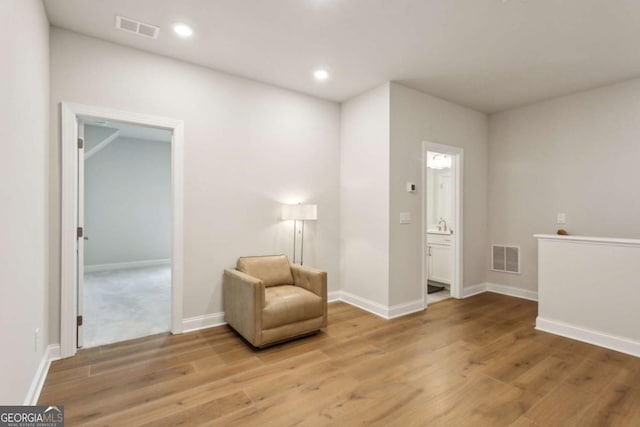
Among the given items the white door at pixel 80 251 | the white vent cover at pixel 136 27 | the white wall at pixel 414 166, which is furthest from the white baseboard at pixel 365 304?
the white vent cover at pixel 136 27

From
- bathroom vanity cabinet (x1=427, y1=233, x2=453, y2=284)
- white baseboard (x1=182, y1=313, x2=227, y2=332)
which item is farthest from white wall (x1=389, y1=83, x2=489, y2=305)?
white baseboard (x1=182, y1=313, x2=227, y2=332)

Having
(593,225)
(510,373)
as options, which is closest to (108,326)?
(510,373)

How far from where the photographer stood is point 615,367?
2.66m

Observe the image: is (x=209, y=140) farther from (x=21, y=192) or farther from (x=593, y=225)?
(x=593, y=225)

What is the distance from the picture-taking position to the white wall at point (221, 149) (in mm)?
2900

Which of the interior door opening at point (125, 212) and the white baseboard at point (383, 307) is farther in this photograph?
the interior door opening at point (125, 212)

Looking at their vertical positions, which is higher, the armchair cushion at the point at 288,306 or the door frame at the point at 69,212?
the door frame at the point at 69,212

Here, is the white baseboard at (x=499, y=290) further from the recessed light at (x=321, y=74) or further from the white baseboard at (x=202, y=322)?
the recessed light at (x=321, y=74)

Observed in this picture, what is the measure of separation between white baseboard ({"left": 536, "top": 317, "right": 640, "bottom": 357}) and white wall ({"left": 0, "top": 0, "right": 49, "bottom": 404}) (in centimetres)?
455

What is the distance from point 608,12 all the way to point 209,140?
3.84 meters

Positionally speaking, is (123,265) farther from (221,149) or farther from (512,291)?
(512,291)

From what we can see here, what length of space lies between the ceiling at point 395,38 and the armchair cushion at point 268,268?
87.3 inches

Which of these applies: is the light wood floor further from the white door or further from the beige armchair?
the white door

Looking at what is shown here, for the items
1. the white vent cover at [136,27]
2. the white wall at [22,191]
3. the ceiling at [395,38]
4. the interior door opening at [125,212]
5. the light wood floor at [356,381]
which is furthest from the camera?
the interior door opening at [125,212]
